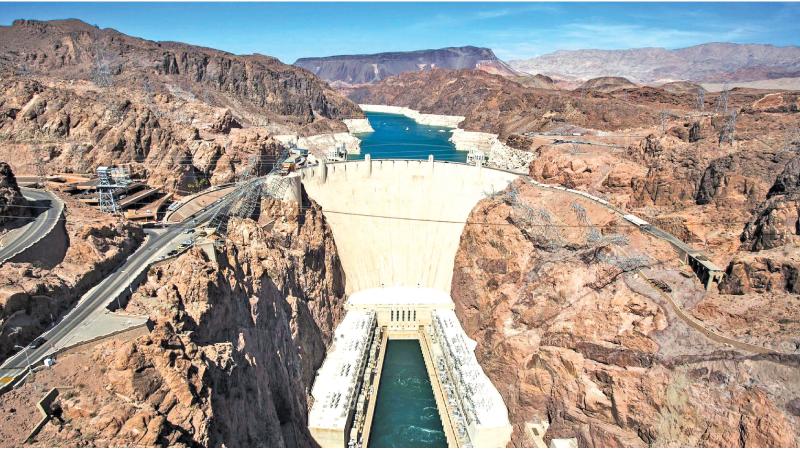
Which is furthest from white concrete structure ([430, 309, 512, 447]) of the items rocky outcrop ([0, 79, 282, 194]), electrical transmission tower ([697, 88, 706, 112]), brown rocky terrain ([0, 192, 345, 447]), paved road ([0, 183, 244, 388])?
electrical transmission tower ([697, 88, 706, 112])

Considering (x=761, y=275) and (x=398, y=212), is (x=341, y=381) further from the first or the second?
(x=761, y=275)

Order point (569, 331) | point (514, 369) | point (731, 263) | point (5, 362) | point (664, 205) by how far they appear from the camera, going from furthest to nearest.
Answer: point (664, 205) → point (514, 369) → point (569, 331) → point (731, 263) → point (5, 362)

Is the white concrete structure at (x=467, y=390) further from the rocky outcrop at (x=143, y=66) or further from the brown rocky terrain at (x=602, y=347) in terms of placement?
the rocky outcrop at (x=143, y=66)

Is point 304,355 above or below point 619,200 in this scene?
below

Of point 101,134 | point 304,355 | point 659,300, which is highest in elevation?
point 101,134

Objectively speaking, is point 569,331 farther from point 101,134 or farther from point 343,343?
point 101,134

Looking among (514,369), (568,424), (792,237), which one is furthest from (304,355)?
(792,237)

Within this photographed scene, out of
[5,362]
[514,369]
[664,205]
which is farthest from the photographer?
[664,205]

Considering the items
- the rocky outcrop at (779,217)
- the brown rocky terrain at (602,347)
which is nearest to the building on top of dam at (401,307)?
the brown rocky terrain at (602,347)
